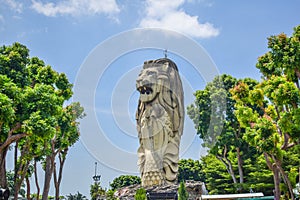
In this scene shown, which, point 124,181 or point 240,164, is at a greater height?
point 124,181

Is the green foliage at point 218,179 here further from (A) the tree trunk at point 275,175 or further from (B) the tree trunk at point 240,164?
(A) the tree trunk at point 275,175

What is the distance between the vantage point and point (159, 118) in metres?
22.3

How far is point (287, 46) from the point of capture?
12.9 meters

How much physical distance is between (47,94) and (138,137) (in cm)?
1006

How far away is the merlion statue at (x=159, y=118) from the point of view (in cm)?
2167

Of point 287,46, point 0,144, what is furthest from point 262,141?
point 0,144

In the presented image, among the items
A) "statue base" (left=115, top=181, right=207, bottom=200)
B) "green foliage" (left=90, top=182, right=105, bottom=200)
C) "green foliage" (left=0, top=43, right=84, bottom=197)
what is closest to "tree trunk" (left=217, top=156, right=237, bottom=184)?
"statue base" (left=115, top=181, right=207, bottom=200)

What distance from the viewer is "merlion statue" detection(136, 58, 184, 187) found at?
21.7m

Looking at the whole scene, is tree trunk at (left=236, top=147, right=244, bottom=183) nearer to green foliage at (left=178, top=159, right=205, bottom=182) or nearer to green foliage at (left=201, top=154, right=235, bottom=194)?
green foliage at (left=201, top=154, right=235, bottom=194)

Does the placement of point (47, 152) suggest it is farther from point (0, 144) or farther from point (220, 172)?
point (220, 172)

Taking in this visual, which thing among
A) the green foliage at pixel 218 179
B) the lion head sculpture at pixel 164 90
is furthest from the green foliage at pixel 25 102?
the green foliage at pixel 218 179

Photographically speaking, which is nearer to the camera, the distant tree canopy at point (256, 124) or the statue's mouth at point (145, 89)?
the distant tree canopy at point (256, 124)

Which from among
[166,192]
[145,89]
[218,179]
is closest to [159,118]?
[145,89]

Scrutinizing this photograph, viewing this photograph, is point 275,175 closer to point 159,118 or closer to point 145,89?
point 159,118
